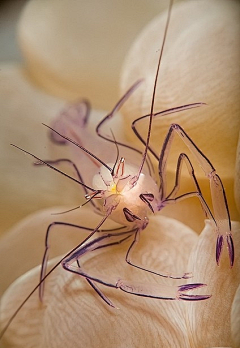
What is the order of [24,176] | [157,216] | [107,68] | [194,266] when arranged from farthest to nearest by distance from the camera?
[107,68]
[24,176]
[157,216]
[194,266]

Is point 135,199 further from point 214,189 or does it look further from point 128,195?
point 214,189

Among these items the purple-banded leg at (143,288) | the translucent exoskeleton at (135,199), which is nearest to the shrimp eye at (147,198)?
the translucent exoskeleton at (135,199)

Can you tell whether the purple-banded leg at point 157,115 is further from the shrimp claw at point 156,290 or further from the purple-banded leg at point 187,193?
the shrimp claw at point 156,290

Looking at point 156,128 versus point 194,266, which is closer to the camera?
point 194,266

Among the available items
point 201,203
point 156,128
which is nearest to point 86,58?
point 156,128

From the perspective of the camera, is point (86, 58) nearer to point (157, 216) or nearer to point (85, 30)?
point (85, 30)

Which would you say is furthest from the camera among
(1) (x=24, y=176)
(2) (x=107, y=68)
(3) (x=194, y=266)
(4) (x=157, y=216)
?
(2) (x=107, y=68)

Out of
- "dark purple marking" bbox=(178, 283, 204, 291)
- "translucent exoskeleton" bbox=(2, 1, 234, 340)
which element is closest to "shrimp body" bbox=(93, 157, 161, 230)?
"translucent exoskeleton" bbox=(2, 1, 234, 340)

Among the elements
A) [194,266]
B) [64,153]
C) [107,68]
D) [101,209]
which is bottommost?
[194,266]
